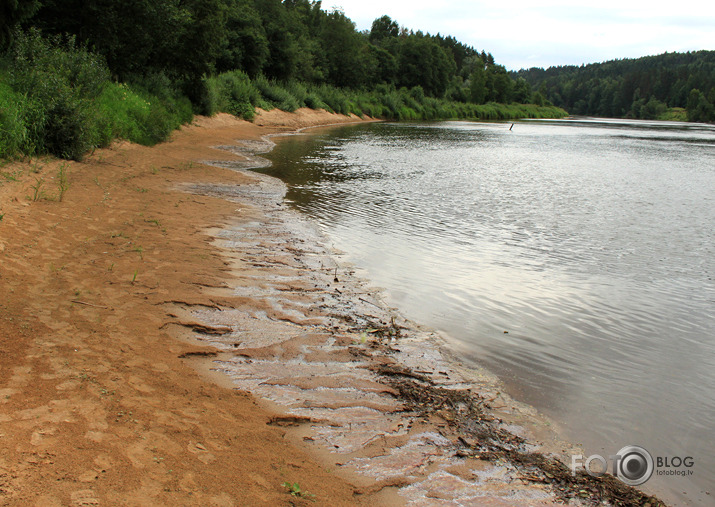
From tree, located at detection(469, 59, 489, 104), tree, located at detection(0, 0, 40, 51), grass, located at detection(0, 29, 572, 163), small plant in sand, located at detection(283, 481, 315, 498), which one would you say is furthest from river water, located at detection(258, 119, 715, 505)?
tree, located at detection(469, 59, 489, 104)

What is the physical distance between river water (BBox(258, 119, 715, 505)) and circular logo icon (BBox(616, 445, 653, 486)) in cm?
6

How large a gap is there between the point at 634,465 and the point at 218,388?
3.33 meters

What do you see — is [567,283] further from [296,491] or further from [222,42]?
[222,42]

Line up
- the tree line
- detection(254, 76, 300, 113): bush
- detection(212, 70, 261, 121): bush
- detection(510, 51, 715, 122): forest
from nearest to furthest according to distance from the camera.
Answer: the tree line < detection(212, 70, 261, 121): bush < detection(254, 76, 300, 113): bush < detection(510, 51, 715, 122): forest

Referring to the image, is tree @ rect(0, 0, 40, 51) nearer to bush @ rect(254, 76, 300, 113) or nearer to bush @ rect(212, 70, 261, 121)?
bush @ rect(212, 70, 261, 121)

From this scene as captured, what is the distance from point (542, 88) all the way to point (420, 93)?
112 m

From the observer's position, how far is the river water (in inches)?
192

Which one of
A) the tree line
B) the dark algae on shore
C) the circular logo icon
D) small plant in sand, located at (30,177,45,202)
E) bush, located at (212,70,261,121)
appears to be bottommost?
the circular logo icon

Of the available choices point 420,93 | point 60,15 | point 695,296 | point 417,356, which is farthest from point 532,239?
point 420,93

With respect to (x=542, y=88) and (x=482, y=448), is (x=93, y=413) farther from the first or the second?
(x=542, y=88)

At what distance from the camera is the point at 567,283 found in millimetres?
8297

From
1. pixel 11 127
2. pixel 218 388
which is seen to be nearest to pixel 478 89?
pixel 11 127

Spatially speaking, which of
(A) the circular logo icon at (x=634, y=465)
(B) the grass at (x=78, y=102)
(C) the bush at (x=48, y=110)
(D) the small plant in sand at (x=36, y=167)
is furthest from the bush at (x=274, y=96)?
(A) the circular logo icon at (x=634, y=465)

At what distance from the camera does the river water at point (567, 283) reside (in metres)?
4.87
